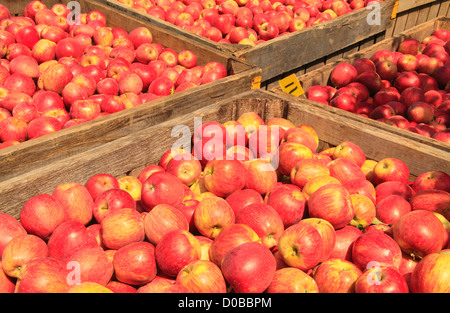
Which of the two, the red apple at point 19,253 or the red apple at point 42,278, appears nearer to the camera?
the red apple at point 42,278

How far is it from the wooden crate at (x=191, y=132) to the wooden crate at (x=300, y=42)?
0.96 metres

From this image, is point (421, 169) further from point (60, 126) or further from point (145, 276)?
point (60, 126)

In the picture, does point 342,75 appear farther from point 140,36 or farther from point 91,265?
point 91,265

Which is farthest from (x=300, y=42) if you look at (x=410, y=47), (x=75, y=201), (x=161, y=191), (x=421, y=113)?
(x=75, y=201)

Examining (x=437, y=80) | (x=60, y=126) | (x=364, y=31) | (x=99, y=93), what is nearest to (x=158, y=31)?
(x=99, y=93)

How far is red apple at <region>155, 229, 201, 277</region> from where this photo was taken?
5.88ft

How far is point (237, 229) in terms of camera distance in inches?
75.6

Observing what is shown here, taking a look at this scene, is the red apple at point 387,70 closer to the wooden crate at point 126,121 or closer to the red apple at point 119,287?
the wooden crate at point 126,121

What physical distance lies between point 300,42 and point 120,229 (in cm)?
→ 345

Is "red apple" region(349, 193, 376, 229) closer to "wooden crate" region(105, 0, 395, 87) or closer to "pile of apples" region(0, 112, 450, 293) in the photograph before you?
"pile of apples" region(0, 112, 450, 293)

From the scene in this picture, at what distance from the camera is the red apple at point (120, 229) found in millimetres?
1969

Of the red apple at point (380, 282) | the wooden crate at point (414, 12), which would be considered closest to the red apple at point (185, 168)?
the red apple at point (380, 282)

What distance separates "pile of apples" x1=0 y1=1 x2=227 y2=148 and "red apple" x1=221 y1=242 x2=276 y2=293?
1782 mm

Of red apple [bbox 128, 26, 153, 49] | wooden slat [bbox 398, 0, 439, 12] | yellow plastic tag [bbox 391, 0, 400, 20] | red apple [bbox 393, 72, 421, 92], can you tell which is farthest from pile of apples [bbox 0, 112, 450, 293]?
wooden slat [bbox 398, 0, 439, 12]
